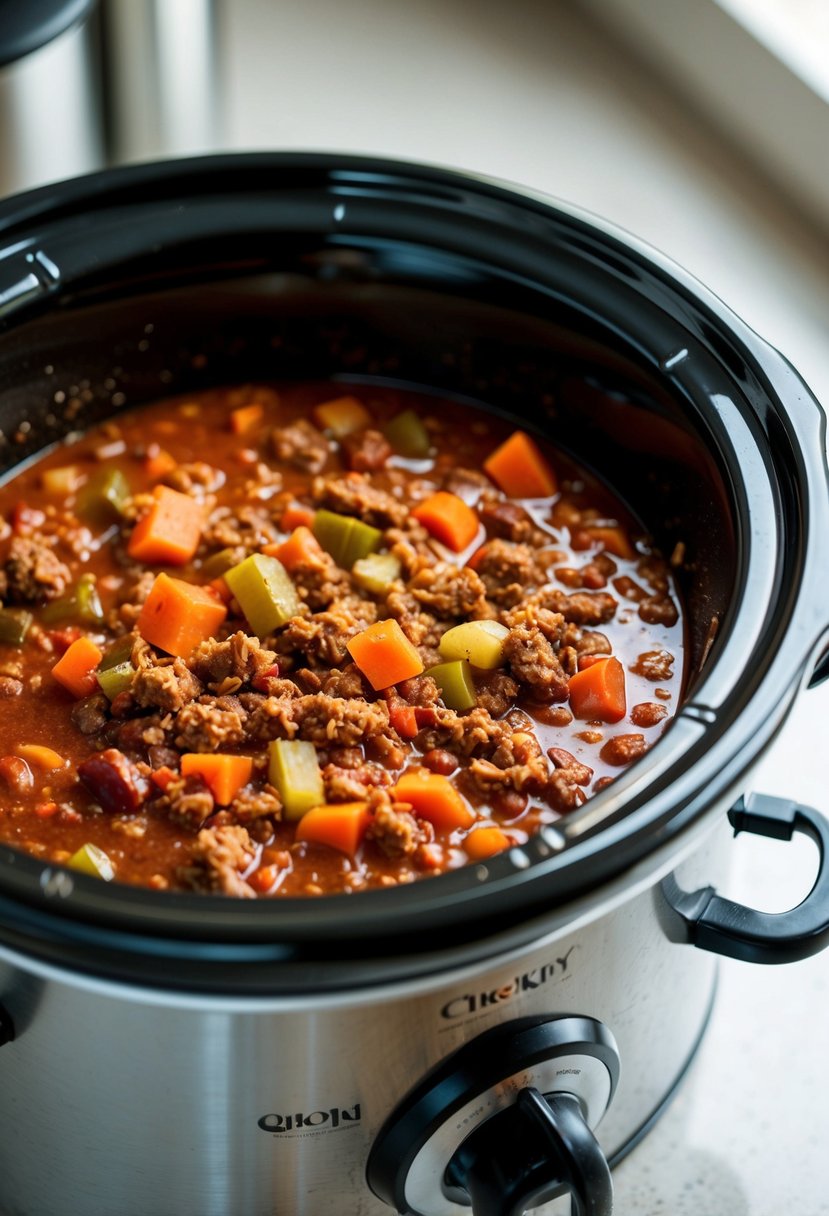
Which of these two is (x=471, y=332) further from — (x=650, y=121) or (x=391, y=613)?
(x=650, y=121)

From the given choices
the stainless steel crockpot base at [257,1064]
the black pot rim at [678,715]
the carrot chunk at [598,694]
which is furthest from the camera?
the carrot chunk at [598,694]

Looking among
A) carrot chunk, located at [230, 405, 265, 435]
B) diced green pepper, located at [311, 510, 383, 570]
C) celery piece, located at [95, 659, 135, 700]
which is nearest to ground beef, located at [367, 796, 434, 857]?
celery piece, located at [95, 659, 135, 700]

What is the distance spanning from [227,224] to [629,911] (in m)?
1.22

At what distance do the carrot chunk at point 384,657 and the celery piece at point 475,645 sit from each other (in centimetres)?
6

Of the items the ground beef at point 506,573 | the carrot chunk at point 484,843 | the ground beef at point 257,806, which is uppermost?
the ground beef at point 506,573

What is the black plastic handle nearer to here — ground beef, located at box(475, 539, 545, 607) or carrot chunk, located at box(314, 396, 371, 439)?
ground beef, located at box(475, 539, 545, 607)

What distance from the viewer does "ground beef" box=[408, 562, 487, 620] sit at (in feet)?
6.48

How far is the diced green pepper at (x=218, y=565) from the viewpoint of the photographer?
81.3 inches

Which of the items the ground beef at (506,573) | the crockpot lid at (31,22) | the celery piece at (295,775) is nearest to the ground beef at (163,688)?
the celery piece at (295,775)

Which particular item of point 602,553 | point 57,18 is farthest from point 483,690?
point 57,18

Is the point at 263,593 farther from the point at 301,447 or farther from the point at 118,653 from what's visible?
the point at 301,447

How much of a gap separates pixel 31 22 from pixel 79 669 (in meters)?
0.85

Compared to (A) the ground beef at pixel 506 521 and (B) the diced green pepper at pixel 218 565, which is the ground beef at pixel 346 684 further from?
(A) the ground beef at pixel 506 521

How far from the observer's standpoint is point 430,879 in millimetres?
1330
